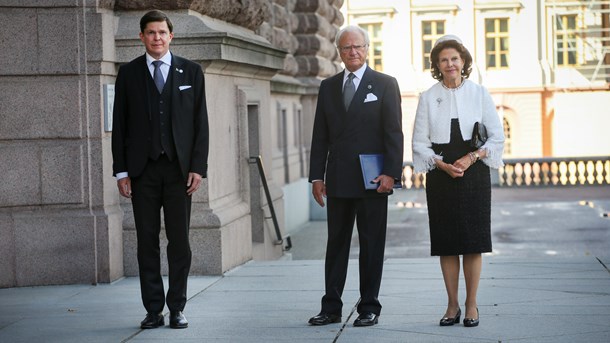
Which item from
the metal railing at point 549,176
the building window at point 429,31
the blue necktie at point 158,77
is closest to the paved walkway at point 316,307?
the blue necktie at point 158,77

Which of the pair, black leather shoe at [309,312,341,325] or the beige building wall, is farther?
the beige building wall

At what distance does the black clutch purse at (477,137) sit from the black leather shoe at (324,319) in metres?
1.41

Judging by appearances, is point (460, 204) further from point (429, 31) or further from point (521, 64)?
point (429, 31)

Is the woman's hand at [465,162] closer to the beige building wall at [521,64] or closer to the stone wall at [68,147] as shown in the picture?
the stone wall at [68,147]

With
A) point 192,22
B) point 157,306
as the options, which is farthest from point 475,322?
point 192,22

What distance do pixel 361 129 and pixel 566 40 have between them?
165 ft

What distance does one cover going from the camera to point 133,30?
423 inches

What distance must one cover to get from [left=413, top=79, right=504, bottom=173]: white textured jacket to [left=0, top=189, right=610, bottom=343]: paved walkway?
1.05 metres

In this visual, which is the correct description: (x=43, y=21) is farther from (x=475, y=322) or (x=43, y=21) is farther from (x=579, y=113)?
(x=579, y=113)

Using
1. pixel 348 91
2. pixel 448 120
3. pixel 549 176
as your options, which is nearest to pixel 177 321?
pixel 348 91

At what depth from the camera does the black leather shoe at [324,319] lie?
7883mm

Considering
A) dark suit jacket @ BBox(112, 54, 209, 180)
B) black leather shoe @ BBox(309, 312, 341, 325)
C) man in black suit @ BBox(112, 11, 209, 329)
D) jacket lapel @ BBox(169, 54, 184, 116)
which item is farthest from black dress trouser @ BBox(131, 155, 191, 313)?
black leather shoe @ BBox(309, 312, 341, 325)

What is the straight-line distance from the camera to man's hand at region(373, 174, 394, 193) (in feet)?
25.6

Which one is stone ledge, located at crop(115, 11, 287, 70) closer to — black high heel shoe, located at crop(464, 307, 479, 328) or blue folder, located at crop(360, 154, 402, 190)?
blue folder, located at crop(360, 154, 402, 190)
